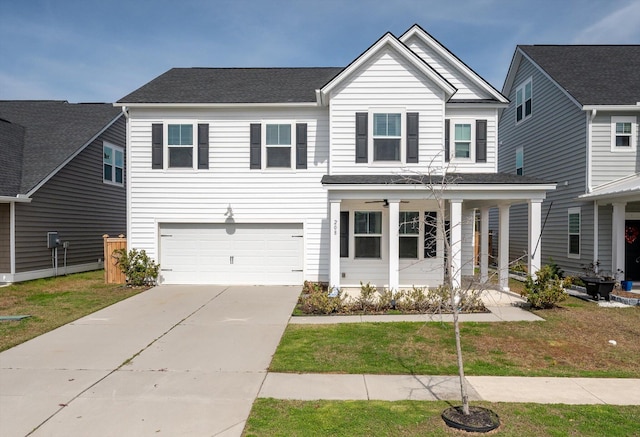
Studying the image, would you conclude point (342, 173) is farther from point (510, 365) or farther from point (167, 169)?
point (510, 365)

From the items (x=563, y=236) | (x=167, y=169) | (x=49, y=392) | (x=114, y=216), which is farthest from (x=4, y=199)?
(x=563, y=236)

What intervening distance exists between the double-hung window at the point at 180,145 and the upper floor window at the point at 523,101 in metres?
14.3

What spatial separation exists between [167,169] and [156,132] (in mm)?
1285

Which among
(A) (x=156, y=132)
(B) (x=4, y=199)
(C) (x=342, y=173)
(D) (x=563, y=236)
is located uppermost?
(A) (x=156, y=132)

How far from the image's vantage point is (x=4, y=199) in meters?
13.2

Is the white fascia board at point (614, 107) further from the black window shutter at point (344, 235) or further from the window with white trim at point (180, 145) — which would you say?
the window with white trim at point (180, 145)

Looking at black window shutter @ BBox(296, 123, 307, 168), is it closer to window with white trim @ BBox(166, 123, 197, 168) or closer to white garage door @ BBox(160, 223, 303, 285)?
white garage door @ BBox(160, 223, 303, 285)

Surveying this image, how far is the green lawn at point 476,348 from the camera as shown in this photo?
20.4 feet

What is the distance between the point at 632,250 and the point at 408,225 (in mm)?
7823

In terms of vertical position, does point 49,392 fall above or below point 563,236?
below

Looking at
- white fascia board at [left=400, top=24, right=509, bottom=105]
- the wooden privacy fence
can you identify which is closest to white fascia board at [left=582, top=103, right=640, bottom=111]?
white fascia board at [left=400, top=24, right=509, bottom=105]

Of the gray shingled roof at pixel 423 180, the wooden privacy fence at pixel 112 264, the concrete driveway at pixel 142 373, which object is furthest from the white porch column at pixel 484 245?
the wooden privacy fence at pixel 112 264

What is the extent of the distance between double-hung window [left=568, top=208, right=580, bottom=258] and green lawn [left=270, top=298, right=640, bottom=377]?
19.8 feet

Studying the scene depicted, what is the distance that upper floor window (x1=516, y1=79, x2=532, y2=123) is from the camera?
60.0 feet
